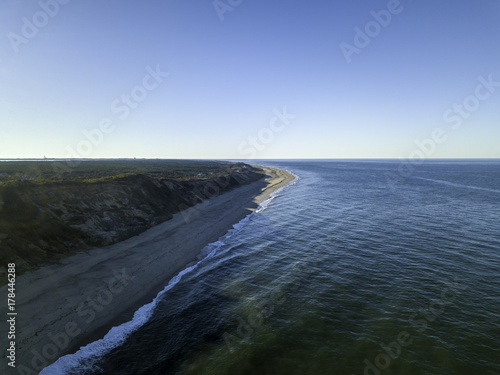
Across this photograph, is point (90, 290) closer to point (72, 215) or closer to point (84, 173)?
point (72, 215)

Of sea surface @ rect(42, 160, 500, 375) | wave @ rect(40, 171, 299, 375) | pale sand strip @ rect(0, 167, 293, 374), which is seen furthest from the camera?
pale sand strip @ rect(0, 167, 293, 374)

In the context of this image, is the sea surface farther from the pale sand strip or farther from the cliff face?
the cliff face

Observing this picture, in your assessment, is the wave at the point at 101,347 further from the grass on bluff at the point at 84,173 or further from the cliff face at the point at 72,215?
the grass on bluff at the point at 84,173

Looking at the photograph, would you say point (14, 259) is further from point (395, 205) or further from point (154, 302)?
point (395, 205)

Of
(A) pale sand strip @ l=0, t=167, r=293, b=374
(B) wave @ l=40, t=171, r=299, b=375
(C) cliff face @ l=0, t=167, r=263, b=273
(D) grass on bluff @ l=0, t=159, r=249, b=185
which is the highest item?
(D) grass on bluff @ l=0, t=159, r=249, b=185

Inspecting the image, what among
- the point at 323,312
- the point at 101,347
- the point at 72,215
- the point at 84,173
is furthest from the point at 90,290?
the point at 84,173

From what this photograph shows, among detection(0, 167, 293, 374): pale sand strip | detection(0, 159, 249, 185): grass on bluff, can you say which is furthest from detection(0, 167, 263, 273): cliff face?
detection(0, 159, 249, 185): grass on bluff

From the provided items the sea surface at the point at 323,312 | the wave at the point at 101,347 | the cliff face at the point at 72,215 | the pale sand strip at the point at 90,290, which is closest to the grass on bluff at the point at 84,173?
the cliff face at the point at 72,215

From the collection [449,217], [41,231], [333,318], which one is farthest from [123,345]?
[449,217]
